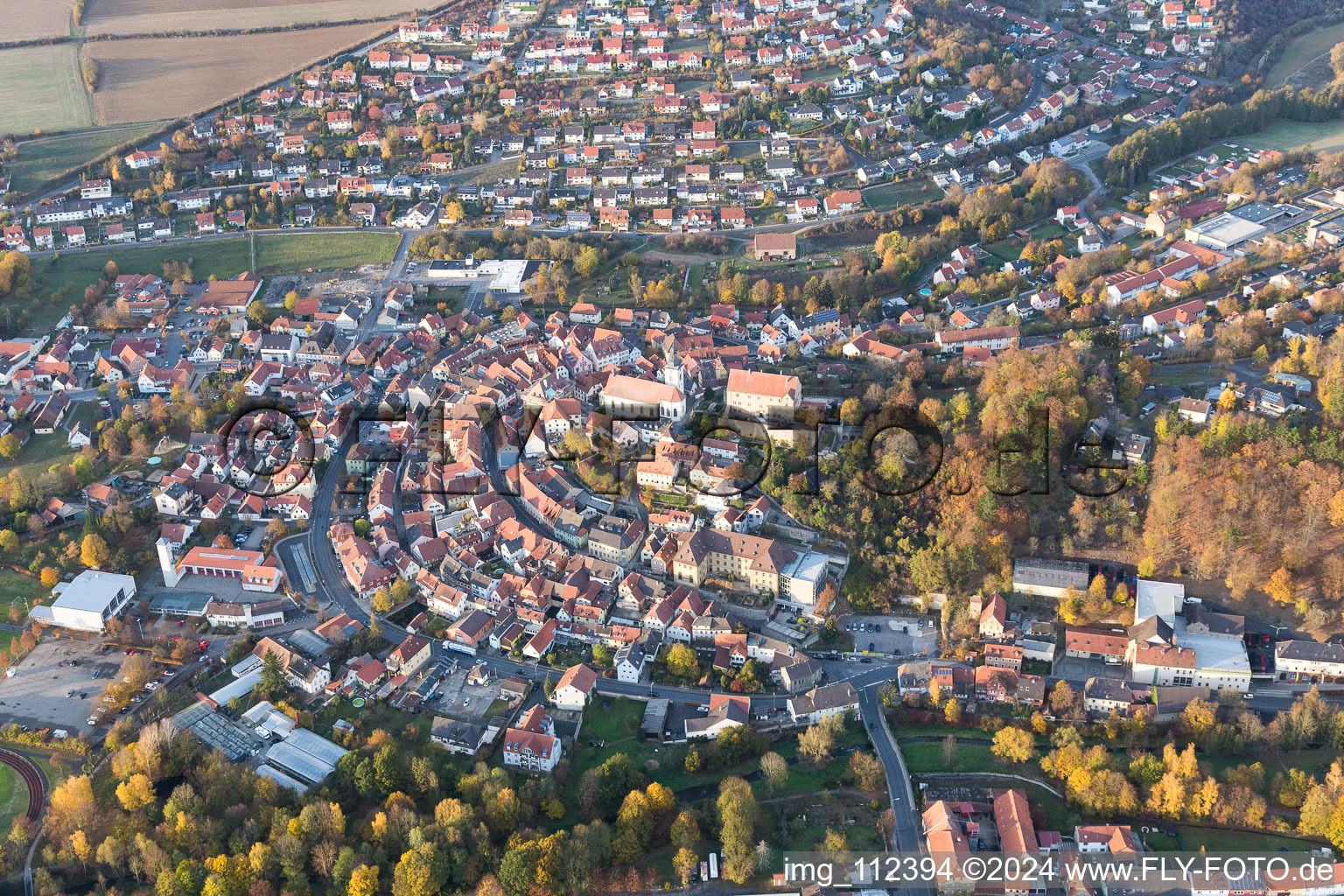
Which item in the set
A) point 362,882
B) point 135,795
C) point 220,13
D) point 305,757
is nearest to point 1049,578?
point 362,882

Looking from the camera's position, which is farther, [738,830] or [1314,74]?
[1314,74]

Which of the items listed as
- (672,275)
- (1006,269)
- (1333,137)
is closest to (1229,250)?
(1006,269)

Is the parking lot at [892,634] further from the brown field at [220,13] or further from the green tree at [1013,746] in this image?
the brown field at [220,13]

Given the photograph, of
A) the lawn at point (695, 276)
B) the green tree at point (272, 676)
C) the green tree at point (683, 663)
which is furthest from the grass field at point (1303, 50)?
the green tree at point (272, 676)

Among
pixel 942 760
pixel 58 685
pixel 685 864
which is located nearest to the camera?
pixel 685 864

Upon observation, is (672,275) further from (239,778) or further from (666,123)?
(239,778)

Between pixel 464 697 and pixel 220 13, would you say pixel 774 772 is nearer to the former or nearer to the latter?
pixel 464 697

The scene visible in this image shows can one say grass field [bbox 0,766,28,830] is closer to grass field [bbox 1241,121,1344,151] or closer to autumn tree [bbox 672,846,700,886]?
autumn tree [bbox 672,846,700,886]
